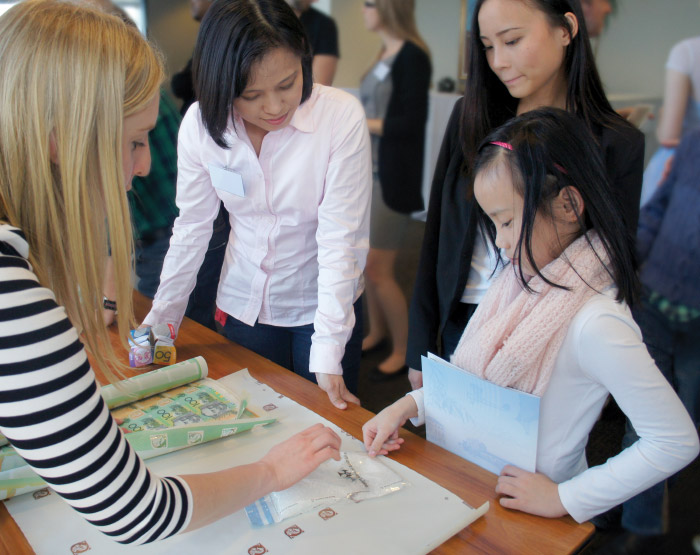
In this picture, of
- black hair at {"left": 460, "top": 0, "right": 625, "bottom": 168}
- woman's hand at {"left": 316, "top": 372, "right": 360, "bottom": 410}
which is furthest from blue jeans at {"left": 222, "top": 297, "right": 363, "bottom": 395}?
black hair at {"left": 460, "top": 0, "right": 625, "bottom": 168}

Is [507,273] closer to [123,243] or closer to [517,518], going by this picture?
[517,518]

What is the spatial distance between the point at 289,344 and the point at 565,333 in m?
0.76

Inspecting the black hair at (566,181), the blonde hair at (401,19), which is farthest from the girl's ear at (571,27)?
the blonde hair at (401,19)

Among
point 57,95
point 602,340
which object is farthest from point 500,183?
point 57,95

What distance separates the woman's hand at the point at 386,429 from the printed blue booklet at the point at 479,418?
0.13 feet

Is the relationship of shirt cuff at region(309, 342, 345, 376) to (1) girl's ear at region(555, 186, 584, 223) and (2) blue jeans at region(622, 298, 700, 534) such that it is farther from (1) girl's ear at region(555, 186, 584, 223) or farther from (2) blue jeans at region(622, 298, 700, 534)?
(2) blue jeans at region(622, 298, 700, 534)

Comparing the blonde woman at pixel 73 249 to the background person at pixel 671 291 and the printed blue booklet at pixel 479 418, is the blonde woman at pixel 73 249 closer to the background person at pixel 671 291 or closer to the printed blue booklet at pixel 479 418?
the printed blue booklet at pixel 479 418

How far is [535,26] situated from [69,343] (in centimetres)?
100

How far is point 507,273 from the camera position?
1.08 m

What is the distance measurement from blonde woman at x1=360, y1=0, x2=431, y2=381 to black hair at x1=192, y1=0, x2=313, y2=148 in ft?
5.63

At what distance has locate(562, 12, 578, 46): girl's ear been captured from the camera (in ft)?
3.81

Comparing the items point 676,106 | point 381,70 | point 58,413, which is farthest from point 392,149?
point 58,413

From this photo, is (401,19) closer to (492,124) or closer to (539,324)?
(492,124)

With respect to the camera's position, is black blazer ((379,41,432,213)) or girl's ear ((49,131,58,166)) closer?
girl's ear ((49,131,58,166))
